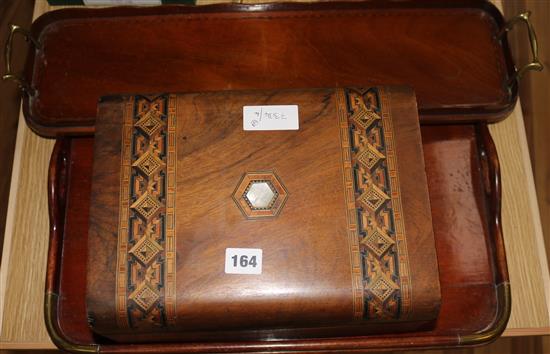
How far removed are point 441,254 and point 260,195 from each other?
0.43 metres

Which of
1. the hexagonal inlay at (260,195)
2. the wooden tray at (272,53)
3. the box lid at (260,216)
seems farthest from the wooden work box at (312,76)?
the hexagonal inlay at (260,195)

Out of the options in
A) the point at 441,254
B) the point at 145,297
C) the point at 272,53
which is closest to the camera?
the point at 145,297

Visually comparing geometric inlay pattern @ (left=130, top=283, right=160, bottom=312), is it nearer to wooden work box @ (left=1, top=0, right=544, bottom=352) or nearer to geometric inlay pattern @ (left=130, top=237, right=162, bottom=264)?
geometric inlay pattern @ (left=130, top=237, right=162, bottom=264)

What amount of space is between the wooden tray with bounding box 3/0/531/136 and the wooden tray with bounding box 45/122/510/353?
0.25 feet

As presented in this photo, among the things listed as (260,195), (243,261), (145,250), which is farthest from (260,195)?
(145,250)

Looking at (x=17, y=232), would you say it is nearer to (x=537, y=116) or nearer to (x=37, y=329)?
(x=37, y=329)

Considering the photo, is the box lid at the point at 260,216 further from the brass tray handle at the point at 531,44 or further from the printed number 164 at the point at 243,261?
the brass tray handle at the point at 531,44

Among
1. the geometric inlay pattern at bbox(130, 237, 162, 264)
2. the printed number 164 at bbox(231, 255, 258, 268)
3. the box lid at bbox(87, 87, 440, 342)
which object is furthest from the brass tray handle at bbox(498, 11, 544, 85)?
the geometric inlay pattern at bbox(130, 237, 162, 264)

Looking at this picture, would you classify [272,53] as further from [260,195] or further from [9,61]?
[9,61]

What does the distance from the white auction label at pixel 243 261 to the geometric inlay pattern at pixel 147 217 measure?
10 cm

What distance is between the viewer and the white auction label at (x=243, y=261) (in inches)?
39.9


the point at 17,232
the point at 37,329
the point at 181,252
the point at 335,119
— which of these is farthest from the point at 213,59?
the point at 37,329

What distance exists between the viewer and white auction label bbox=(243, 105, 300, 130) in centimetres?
109

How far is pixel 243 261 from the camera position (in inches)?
40.0
